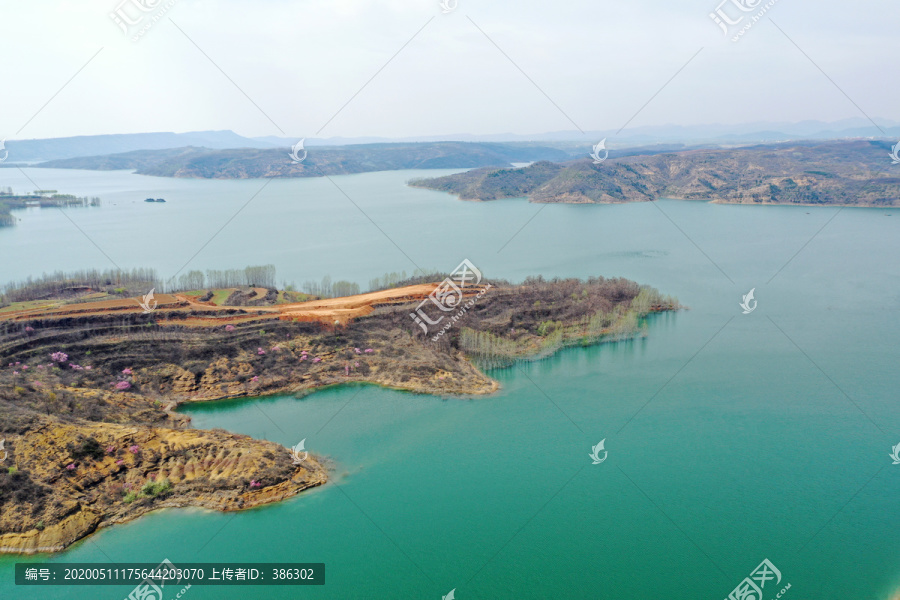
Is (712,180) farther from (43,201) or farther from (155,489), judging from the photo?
(43,201)

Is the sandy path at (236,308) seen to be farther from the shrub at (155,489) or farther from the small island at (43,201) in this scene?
the small island at (43,201)

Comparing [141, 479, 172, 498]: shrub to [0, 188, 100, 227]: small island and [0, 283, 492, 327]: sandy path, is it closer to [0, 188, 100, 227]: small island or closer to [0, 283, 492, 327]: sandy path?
[0, 283, 492, 327]: sandy path

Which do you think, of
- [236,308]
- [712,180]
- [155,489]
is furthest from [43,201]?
[712,180]

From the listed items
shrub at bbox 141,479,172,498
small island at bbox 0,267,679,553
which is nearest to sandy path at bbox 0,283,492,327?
small island at bbox 0,267,679,553

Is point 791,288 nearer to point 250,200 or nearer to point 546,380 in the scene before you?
point 546,380

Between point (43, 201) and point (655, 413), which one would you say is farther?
point (43, 201)

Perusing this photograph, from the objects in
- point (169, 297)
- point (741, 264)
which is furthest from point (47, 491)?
point (741, 264)

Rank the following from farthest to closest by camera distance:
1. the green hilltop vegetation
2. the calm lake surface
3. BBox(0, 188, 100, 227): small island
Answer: the green hilltop vegetation < BBox(0, 188, 100, 227): small island < the calm lake surface

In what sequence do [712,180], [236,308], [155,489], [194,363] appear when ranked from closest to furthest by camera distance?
[155,489], [194,363], [236,308], [712,180]
